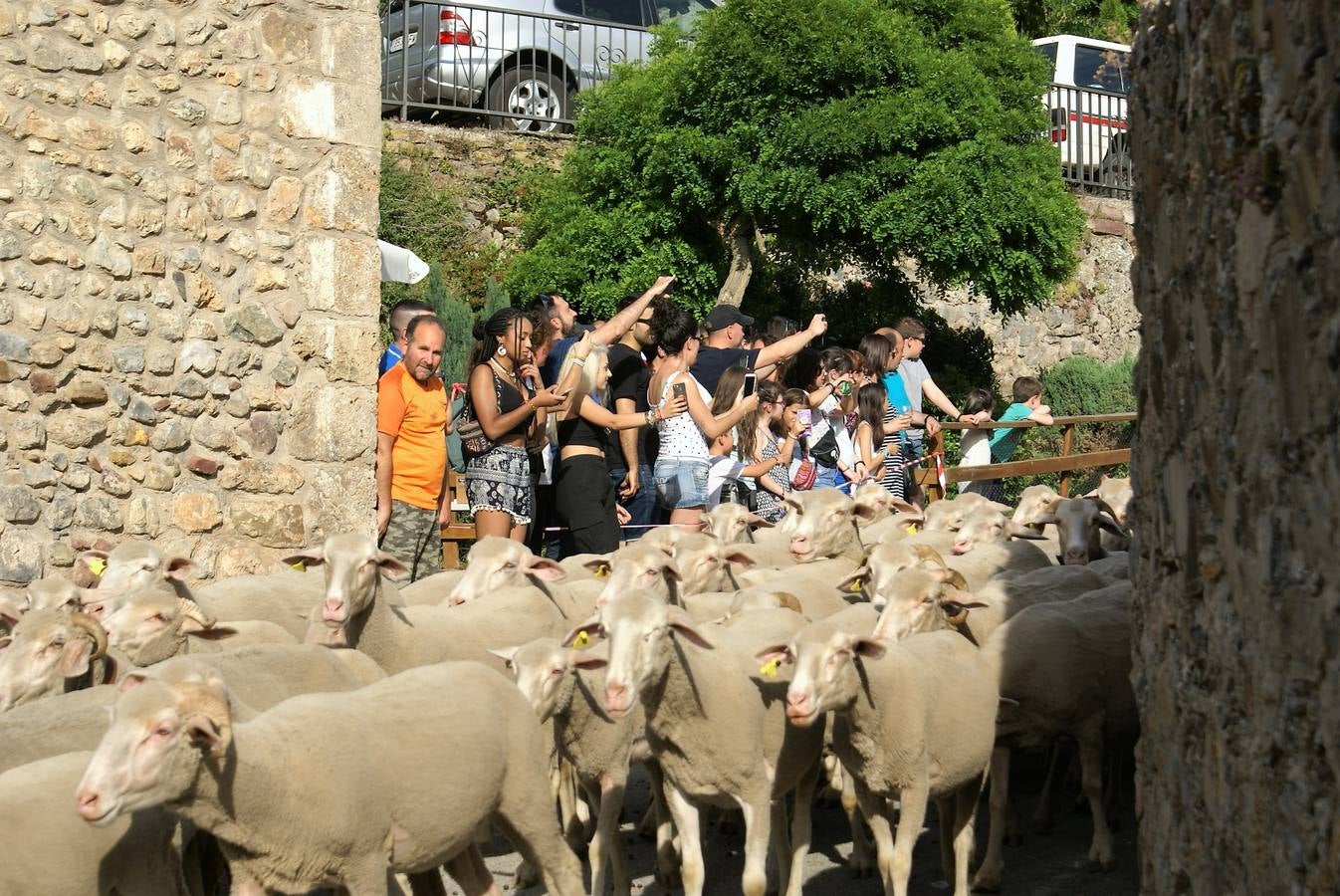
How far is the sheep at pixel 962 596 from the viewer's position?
20.2 feet

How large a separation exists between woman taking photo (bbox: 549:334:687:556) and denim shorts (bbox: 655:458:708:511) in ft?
1.30

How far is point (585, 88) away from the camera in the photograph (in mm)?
17141

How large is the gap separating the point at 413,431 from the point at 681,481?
5.41 feet

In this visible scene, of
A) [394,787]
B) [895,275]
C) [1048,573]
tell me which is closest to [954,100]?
[895,275]

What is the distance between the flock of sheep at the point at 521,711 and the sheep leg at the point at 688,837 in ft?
0.04

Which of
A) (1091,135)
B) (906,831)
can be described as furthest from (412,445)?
(1091,135)

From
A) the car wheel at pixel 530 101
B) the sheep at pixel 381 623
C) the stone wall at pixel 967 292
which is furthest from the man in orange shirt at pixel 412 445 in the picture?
the car wheel at pixel 530 101

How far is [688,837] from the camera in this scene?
5625 millimetres

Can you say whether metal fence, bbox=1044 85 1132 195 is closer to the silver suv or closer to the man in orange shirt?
the silver suv

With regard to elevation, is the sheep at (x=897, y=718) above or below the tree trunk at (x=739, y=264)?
below

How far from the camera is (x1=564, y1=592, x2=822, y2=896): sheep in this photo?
5465 mm

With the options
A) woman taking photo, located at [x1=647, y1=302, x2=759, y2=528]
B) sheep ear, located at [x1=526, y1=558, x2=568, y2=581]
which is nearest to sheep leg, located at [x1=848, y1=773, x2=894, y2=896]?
sheep ear, located at [x1=526, y1=558, x2=568, y2=581]

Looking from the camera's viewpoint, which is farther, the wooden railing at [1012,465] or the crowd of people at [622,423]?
the wooden railing at [1012,465]

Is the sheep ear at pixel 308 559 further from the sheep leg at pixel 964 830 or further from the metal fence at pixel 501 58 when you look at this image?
the metal fence at pixel 501 58
